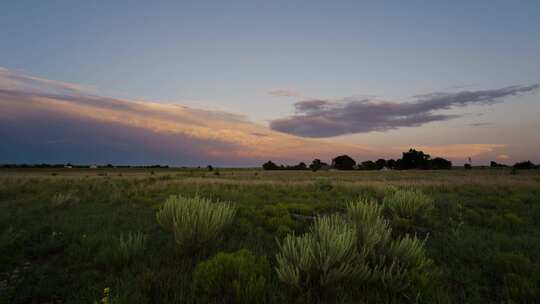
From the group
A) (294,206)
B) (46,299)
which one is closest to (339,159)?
(294,206)

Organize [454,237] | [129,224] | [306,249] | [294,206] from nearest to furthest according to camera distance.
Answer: [306,249] < [454,237] < [129,224] < [294,206]

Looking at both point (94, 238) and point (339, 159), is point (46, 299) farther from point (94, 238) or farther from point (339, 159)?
point (339, 159)

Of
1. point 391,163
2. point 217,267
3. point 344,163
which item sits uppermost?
point 391,163

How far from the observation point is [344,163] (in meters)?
114

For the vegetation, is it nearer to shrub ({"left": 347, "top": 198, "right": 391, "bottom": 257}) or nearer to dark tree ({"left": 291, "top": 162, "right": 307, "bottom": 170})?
dark tree ({"left": 291, "top": 162, "right": 307, "bottom": 170})

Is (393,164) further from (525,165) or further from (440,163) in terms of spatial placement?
(525,165)

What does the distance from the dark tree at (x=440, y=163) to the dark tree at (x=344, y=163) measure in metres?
28.9

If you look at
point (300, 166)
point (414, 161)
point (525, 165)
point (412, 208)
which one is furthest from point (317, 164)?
point (412, 208)

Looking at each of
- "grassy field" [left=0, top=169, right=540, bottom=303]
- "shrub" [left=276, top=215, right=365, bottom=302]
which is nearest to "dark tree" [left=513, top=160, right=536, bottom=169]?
"grassy field" [left=0, top=169, right=540, bottom=303]

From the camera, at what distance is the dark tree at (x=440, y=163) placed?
3846 inches

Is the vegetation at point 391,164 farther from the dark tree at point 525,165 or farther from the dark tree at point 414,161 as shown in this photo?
the dark tree at point 525,165

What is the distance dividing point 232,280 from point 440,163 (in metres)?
115

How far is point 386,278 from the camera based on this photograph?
3.61 m

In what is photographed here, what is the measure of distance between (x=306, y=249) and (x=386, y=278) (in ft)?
3.93
